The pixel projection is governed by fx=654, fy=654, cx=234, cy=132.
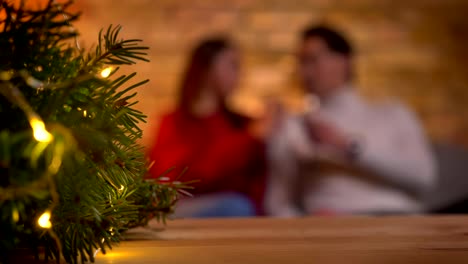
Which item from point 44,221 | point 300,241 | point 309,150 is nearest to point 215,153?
point 309,150

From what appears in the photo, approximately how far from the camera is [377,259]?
1.42 feet

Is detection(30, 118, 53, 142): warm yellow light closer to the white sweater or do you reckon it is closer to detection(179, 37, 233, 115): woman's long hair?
the white sweater

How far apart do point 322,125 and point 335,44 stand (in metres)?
0.35

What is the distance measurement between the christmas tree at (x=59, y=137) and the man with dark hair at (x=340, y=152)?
1.85 m

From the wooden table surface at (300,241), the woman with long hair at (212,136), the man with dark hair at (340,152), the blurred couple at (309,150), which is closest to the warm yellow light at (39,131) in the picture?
the wooden table surface at (300,241)

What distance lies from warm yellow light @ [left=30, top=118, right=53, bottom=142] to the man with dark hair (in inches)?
76.8

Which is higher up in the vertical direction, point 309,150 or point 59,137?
point 309,150

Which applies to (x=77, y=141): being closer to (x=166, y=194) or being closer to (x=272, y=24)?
(x=166, y=194)

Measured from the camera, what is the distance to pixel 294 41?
3.50 meters

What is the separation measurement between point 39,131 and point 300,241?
0.26 meters

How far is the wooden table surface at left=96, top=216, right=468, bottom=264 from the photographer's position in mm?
445

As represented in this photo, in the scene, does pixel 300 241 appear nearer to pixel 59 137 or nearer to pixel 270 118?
pixel 59 137

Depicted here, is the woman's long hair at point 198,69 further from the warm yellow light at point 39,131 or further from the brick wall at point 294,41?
the warm yellow light at point 39,131

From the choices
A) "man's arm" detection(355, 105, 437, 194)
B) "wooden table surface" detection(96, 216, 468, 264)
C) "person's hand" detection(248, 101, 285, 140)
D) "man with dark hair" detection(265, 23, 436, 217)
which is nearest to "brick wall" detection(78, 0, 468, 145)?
"person's hand" detection(248, 101, 285, 140)
